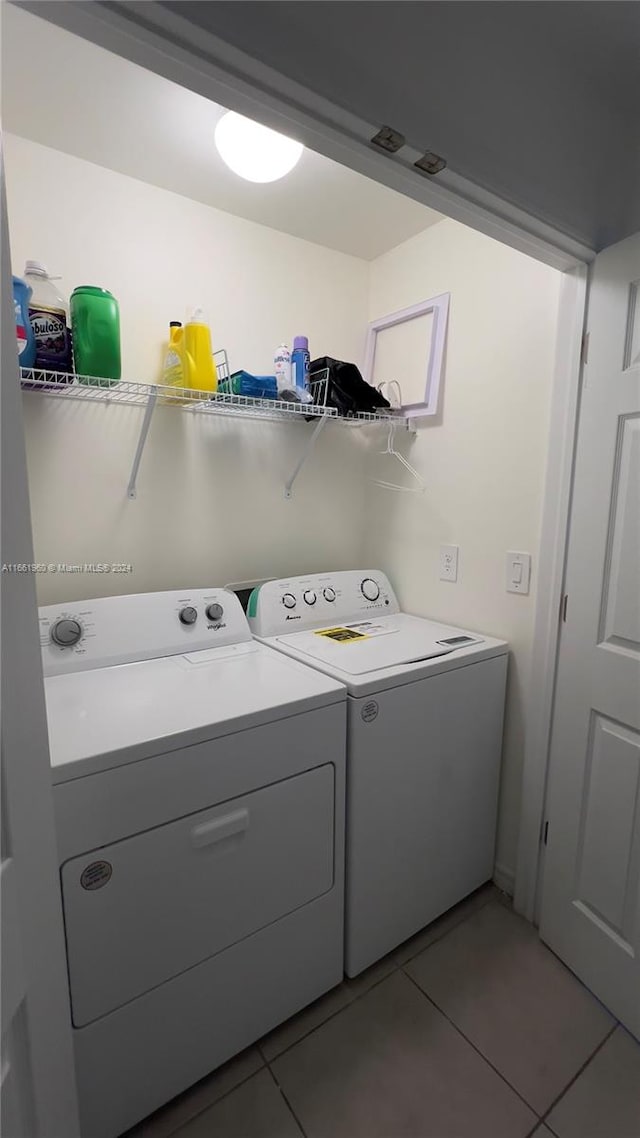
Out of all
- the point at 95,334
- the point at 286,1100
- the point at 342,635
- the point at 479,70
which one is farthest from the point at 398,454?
the point at 286,1100

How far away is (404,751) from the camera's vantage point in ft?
4.73

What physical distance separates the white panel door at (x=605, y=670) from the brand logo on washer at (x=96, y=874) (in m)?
1.28

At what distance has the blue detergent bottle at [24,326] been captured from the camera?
4.07 ft

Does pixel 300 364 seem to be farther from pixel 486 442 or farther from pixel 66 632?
pixel 66 632

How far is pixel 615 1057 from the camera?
1292mm

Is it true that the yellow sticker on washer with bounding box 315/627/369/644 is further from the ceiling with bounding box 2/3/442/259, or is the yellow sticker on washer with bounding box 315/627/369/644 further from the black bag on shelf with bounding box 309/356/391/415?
the ceiling with bounding box 2/3/442/259

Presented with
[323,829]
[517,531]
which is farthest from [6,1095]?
[517,531]

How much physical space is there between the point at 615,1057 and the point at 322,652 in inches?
51.1

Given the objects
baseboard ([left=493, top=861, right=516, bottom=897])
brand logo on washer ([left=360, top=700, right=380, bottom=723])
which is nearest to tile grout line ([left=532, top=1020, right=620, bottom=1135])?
baseboard ([left=493, top=861, right=516, bottom=897])

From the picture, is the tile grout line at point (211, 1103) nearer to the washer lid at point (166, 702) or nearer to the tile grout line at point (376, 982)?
the tile grout line at point (376, 982)

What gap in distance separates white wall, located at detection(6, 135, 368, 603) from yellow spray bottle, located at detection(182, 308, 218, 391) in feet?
0.75

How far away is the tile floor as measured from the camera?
3.78 ft

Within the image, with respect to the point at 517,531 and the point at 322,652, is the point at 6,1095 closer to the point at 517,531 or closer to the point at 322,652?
the point at 322,652

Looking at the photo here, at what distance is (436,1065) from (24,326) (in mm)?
2169
